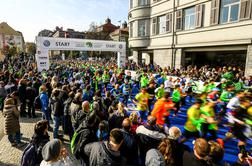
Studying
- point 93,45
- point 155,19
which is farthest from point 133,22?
point 93,45

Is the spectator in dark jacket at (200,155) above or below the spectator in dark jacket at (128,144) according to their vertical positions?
above

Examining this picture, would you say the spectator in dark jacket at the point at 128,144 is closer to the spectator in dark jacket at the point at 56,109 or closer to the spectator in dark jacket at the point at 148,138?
the spectator in dark jacket at the point at 148,138

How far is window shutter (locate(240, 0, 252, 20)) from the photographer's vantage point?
14204mm

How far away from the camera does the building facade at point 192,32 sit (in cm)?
1526

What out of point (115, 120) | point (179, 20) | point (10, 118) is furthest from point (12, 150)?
point (179, 20)

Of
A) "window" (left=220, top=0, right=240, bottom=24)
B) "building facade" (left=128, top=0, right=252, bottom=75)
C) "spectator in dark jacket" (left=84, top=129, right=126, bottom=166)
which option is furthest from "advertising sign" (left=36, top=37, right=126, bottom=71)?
"spectator in dark jacket" (left=84, top=129, right=126, bottom=166)

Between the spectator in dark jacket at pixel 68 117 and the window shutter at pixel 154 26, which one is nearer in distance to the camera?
the spectator in dark jacket at pixel 68 117

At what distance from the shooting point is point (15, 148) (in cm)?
575

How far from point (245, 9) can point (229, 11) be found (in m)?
1.53

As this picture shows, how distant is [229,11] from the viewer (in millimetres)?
15883

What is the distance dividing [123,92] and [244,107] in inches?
229

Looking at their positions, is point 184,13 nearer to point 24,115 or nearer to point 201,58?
point 201,58

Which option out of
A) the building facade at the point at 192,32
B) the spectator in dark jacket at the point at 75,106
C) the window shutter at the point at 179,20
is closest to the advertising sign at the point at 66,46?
the building facade at the point at 192,32

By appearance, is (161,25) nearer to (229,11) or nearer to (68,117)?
(229,11)
